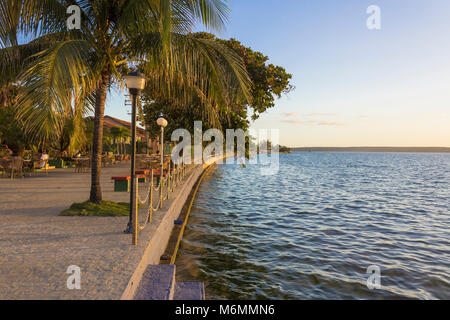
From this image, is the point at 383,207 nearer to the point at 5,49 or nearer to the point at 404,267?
the point at 404,267

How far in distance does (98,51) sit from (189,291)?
19.0ft

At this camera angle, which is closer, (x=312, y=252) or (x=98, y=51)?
(x=98, y=51)

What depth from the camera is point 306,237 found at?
32.1 feet

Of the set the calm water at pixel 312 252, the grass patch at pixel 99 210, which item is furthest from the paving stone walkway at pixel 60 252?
the calm water at pixel 312 252

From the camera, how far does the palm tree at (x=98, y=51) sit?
5.90 metres

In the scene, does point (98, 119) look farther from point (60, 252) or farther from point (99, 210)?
point (60, 252)

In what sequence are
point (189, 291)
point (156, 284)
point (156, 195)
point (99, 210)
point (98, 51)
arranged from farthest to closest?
point (156, 195) → point (99, 210) → point (98, 51) → point (189, 291) → point (156, 284)

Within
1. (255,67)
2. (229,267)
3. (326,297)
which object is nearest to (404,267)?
(326,297)

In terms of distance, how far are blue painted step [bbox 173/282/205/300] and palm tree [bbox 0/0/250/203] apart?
3.61 metres

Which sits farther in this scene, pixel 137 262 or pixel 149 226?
pixel 149 226

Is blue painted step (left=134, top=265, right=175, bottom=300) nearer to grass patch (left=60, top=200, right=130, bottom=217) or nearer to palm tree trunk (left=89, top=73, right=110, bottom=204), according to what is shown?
grass patch (left=60, top=200, right=130, bottom=217)

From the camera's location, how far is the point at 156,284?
13.3 ft

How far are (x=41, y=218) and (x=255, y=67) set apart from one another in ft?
47.9

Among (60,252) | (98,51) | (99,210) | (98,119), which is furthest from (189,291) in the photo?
(98,51)
